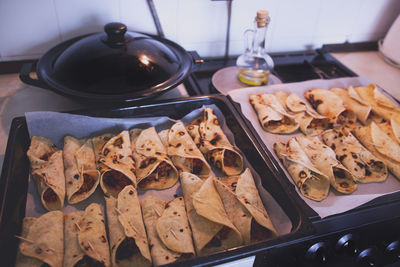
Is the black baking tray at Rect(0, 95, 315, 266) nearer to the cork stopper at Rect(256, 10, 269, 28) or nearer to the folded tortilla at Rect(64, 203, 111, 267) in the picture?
the folded tortilla at Rect(64, 203, 111, 267)

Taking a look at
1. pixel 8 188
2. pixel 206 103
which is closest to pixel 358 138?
A: pixel 206 103

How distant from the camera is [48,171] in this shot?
116 centimetres

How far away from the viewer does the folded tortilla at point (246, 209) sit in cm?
104

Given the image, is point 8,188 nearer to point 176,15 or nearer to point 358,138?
point 176,15

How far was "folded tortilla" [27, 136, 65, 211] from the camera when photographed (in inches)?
44.0

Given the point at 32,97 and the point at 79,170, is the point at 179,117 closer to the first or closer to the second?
the point at 79,170

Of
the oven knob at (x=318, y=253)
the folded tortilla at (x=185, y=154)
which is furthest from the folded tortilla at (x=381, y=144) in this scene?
the folded tortilla at (x=185, y=154)

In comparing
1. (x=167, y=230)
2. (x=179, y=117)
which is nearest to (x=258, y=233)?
(x=167, y=230)

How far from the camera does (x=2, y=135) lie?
1.36 m

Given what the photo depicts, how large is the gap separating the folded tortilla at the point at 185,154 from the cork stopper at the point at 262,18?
27.9 inches

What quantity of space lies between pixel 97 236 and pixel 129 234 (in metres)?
0.10

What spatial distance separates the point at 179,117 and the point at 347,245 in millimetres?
850

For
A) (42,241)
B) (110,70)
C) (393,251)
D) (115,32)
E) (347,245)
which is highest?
(115,32)

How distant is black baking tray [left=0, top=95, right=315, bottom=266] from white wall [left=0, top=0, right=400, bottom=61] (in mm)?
564
